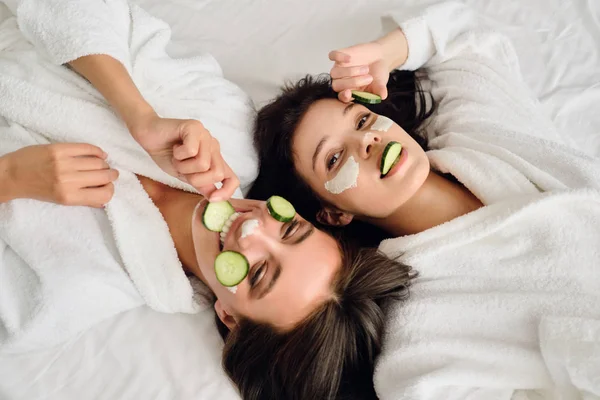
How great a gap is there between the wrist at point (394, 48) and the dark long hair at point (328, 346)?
0.60 metres

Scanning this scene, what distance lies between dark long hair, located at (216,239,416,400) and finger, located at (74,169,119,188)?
421 millimetres

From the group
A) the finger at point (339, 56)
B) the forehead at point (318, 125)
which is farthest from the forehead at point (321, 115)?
the finger at point (339, 56)

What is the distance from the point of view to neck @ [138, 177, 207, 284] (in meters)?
1.18

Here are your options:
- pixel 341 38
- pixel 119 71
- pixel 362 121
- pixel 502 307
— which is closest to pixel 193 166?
pixel 119 71

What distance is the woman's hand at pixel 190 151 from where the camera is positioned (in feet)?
3.15

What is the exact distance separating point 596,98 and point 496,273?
751 millimetres

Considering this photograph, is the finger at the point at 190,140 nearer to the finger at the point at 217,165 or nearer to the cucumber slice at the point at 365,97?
the finger at the point at 217,165

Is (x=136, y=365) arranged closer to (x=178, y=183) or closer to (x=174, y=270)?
(x=174, y=270)

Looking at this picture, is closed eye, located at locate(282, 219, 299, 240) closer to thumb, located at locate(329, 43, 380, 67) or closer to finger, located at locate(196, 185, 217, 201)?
finger, located at locate(196, 185, 217, 201)

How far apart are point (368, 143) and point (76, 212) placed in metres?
0.69

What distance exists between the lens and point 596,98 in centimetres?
151

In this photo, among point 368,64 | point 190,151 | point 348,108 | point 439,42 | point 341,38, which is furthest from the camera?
point 341,38

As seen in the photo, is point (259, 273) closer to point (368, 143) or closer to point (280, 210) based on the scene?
point (280, 210)

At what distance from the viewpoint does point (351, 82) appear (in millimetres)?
1287
